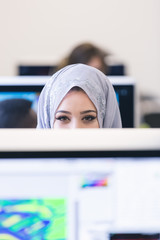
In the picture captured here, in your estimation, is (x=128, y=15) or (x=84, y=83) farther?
(x=128, y=15)

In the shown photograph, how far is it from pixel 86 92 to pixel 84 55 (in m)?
1.01

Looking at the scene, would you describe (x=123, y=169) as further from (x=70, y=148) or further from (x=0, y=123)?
(x=0, y=123)

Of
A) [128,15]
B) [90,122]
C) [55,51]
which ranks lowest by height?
[90,122]

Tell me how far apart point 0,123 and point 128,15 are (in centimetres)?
271

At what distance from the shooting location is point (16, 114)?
1.26 m

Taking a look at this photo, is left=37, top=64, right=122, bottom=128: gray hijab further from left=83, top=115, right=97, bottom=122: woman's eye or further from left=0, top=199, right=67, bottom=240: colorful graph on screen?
left=0, top=199, right=67, bottom=240: colorful graph on screen

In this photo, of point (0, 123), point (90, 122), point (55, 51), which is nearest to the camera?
point (90, 122)

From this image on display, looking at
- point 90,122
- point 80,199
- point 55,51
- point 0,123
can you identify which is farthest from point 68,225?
point 55,51

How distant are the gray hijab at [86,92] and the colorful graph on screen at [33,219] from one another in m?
0.40

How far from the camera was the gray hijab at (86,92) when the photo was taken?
905 mm

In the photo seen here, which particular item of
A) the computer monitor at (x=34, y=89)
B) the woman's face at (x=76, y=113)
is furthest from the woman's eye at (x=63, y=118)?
the computer monitor at (x=34, y=89)

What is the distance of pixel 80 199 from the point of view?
48 cm

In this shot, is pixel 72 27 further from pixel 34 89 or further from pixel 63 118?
pixel 63 118

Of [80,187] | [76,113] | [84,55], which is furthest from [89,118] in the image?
[84,55]
